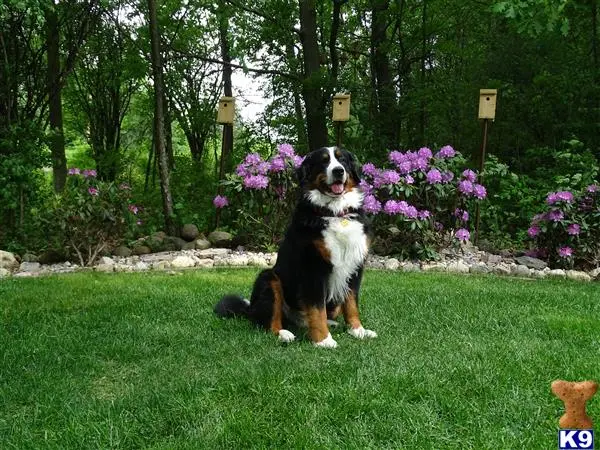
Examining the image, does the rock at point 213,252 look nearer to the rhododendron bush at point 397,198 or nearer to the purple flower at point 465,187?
the rhododendron bush at point 397,198

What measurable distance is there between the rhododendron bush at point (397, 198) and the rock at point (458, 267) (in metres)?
0.37

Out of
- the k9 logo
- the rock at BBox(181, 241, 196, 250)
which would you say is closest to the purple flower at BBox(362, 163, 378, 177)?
the rock at BBox(181, 241, 196, 250)

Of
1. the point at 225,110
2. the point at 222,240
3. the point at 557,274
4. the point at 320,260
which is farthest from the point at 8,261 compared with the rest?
the point at 557,274

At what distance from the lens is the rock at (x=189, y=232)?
8656 mm

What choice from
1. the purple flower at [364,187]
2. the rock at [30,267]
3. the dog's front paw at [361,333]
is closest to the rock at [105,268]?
the rock at [30,267]

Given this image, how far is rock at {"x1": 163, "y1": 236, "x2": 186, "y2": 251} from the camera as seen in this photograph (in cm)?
843

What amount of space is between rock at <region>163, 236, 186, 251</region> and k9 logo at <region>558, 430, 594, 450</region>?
7199 mm

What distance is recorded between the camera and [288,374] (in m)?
2.82

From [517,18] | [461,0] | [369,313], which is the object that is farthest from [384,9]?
[369,313]

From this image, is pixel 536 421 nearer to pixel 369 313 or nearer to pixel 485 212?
pixel 369 313

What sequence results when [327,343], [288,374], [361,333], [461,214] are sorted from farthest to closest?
[461,214], [361,333], [327,343], [288,374]

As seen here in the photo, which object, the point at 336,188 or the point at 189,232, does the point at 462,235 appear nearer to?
the point at 189,232

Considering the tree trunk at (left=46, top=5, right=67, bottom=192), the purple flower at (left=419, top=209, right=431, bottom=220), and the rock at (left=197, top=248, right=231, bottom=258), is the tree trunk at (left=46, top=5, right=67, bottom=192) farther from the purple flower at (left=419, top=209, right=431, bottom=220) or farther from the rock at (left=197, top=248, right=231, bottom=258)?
the purple flower at (left=419, top=209, right=431, bottom=220)

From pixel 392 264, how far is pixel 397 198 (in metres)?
1.00
